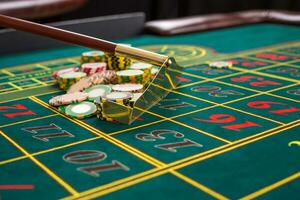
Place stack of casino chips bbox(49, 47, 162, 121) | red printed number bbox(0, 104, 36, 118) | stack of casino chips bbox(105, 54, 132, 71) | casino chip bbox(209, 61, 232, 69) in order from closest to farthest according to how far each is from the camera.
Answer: stack of casino chips bbox(49, 47, 162, 121) → red printed number bbox(0, 104, 36, 118) → stack of casino chips bbox(105, 54, 132, 71) → casino chip bbox(209, 61, 232, 69)

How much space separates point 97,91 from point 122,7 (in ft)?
11.6

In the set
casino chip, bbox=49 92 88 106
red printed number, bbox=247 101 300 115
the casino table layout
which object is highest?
casino chip, bbox=49 92 88 106

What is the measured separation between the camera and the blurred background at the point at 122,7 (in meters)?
4.30

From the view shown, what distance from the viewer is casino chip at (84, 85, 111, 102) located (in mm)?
2131

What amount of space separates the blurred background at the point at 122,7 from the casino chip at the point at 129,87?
2374mm

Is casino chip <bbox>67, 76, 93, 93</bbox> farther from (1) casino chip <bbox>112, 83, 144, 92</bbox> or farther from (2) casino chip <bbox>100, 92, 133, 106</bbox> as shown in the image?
(2) casino chip <bbox>100, 92, 133, 106</bbox>

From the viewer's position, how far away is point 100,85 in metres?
2.25

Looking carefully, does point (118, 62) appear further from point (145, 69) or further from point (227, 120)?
point (227, 120)

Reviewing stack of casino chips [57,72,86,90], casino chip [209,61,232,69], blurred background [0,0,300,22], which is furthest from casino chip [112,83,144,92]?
blurred background [0,0,300,22]

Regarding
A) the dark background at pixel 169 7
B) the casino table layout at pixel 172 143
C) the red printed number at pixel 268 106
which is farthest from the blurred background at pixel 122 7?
the red printed number at pixel 268 106

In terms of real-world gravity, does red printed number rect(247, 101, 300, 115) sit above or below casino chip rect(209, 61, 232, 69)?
below

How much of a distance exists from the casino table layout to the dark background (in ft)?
8.42

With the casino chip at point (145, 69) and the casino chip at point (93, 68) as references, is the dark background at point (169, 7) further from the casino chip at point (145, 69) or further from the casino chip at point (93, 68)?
the casino chip at point (145, 69)

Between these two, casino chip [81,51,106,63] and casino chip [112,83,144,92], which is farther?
casino chip [81,51,106,63]
